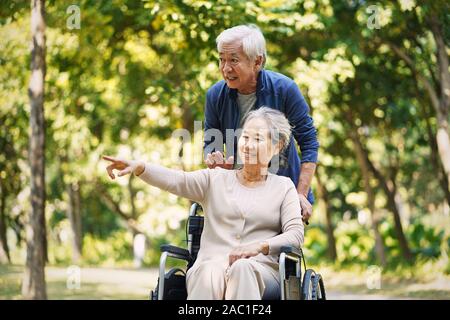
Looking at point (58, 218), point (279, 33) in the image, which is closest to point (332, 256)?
point (279, 33)

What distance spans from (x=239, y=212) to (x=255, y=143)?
0.97 ft

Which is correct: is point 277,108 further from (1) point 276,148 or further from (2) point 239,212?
(2) point 239,212

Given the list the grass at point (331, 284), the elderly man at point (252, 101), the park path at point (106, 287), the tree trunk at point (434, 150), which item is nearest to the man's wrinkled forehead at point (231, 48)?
the elderly man at point (252, 101)

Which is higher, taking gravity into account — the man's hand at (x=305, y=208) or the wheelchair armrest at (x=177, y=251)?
the man's hand at (x=305, y=208)

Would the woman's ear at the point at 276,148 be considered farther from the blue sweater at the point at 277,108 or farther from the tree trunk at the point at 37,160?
the tree trunk at the point at 37,160

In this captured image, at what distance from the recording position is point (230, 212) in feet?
12.2

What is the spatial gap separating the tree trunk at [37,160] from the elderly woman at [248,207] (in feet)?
17.5

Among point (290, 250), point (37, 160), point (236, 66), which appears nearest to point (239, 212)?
point (290, 250)

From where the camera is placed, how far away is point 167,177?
3514 mm

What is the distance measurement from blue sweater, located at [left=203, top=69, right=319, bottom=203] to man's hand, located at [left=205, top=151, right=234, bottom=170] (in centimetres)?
27

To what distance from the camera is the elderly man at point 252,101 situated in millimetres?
3994
